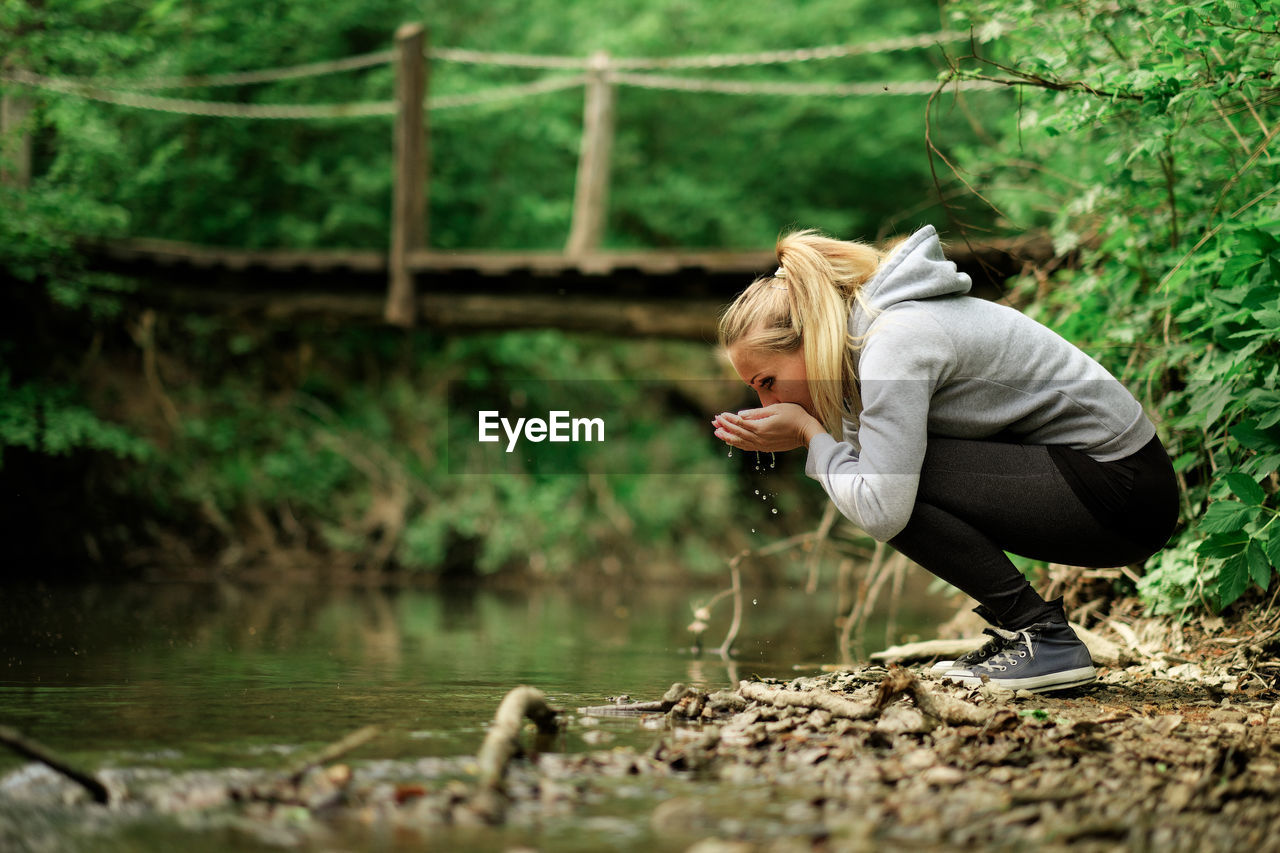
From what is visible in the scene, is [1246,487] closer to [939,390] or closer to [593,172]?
[939,390]

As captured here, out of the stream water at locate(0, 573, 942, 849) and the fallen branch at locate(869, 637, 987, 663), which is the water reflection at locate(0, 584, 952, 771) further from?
the fallen branch at locate(869, 637, 987, 663)

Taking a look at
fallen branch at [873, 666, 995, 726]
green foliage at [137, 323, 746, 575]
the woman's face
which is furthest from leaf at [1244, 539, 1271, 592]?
green foliage at [137, 323, 746, 575]

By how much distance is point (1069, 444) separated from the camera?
2.55m

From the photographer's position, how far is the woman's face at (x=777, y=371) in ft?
8.37

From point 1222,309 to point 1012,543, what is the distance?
0.89 metres

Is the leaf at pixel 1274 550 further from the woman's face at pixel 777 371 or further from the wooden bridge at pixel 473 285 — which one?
the wooden bridge at pixel 473 285

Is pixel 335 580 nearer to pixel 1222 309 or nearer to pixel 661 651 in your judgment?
pixel 661 651

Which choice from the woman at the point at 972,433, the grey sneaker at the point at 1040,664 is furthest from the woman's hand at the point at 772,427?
the grey sneaker at the point at 1040,664

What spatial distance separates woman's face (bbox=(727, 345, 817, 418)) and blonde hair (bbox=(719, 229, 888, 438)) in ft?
0.05

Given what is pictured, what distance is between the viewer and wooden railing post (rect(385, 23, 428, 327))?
790 cm

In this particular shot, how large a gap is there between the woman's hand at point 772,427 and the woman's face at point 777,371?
0.03 metres

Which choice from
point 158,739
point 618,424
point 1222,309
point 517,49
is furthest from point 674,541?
point 158,739

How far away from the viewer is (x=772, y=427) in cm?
259

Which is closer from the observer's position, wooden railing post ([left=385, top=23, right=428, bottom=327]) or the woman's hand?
the woman's hand
